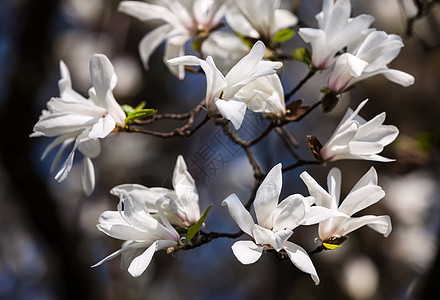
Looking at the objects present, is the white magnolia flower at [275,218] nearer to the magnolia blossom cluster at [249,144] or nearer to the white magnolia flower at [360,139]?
the magnolia blossom cluster at [249,144]

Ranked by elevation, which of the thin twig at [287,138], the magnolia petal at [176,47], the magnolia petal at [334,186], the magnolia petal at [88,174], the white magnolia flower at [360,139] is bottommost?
the magnolia petal at [88,174]

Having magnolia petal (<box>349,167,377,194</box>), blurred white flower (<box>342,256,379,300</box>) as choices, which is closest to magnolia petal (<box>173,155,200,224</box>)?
magnolia petal (<box>349,167,377,194</box>)

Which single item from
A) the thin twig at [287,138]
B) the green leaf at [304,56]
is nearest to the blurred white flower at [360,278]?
the thin twig at [287,138]

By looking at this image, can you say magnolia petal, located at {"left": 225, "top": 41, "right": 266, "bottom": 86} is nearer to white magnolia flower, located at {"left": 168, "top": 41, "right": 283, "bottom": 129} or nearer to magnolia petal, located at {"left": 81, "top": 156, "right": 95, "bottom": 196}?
white magnolia flower, located at {"left": 168, "top": 41, "right": 283, "bottom": 129}

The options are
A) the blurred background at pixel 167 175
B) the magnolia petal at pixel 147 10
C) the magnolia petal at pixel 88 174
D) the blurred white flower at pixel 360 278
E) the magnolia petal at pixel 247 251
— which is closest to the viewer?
the magnolia petal at pixel 247 251

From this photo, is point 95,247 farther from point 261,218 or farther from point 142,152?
point 261,218

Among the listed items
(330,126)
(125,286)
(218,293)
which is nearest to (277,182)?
(125,286)

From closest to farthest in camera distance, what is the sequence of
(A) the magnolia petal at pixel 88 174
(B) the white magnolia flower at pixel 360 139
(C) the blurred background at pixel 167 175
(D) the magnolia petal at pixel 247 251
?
(D) the magnolia petal at pixel 247 251
(B) the white magnolia flower at pixel 360 139
(A) the magnolia petal at pixel 88 174
(C) the blurred background at pixel 167 175

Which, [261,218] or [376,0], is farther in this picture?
[376,0]
